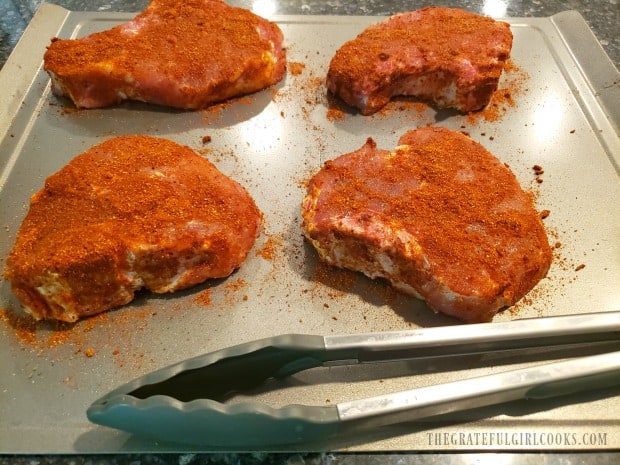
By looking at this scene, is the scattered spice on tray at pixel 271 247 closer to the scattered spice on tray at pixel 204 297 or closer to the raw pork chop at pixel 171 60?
the scattered spice on tray at pixel 204 297

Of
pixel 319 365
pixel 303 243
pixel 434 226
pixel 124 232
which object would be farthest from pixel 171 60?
pixel 319 365

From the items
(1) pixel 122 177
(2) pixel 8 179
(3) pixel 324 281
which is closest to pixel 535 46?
(3) pixel 324 281

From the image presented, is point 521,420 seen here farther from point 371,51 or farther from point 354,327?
point 371,51

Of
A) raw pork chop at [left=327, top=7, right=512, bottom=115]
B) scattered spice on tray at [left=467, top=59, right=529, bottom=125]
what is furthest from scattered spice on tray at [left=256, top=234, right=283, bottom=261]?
scattered spice on tray at [left=467, top=59, right=529, bottom=125]

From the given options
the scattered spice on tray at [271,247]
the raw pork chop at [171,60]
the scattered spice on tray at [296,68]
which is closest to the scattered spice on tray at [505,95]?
the scattered spice on tray at [296,68]

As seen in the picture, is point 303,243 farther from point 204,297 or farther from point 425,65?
point 425,65

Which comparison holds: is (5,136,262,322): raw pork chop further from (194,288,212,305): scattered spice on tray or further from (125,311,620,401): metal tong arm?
(125,311,620,401): metal tong arm
